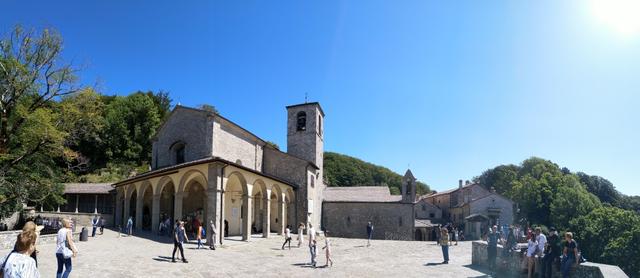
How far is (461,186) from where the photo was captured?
187 feet

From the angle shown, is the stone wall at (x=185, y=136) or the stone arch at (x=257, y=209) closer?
the stone wall at (x=185, y=136)

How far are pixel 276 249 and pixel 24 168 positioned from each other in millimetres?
16591

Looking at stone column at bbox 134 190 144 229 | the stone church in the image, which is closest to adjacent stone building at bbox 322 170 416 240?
the stone church

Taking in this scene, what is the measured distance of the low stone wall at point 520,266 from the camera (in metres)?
8.48

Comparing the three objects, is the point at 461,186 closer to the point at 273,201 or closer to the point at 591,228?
the point at 591,228

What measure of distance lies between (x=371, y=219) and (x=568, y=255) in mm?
23605

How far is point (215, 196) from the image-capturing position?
1784 centimetres

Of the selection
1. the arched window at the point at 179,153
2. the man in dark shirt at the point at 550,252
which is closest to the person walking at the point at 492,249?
the man in dark shirt at the point at 550,252

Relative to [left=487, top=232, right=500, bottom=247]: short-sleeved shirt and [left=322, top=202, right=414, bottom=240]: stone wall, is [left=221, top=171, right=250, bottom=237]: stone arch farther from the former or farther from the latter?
[left=487, top=232, right=500, bottom=247]: short-sleeved shirt

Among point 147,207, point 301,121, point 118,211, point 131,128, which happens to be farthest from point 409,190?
point 131,128

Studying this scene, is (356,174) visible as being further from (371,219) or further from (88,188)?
(88,188)

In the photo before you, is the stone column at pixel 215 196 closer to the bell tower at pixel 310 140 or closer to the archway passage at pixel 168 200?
the archway passage at pixel 168 200

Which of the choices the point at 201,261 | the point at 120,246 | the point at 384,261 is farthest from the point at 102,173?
the point at 384,261

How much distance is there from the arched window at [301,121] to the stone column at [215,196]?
15.0 meters
